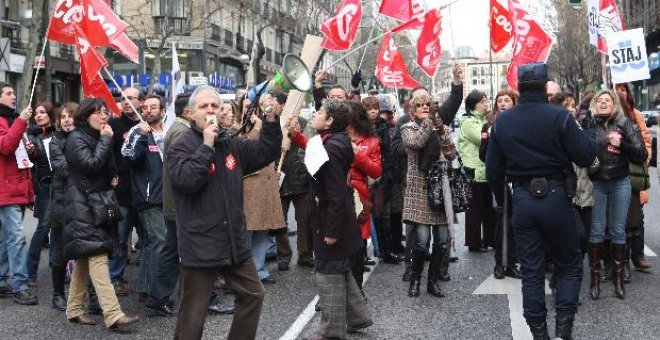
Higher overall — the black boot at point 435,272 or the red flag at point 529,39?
the red flag at point 529,39

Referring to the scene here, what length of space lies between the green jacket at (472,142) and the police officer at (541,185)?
3443 mm

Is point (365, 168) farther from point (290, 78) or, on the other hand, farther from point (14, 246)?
point (14, 246)

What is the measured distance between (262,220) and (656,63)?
44.1 meters

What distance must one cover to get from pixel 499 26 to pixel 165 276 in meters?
6.31

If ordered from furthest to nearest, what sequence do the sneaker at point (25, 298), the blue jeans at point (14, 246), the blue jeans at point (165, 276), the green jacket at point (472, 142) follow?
1. the green jacket at point (472, 142)
2. the blue jeans at point (14, 246)
3. the sneaker at point (25, 298)
4. the blue jeans at point (165, 276)

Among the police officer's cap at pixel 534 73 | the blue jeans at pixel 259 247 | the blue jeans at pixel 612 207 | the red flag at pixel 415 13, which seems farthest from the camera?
the red flag at pixel 415 13

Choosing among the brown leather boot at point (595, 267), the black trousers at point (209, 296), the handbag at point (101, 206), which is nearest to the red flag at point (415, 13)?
the brown leather boot at point (595, 267)

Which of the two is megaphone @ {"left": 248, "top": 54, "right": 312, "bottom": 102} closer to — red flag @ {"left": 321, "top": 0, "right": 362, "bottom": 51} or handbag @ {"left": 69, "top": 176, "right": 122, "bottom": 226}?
handbag @ {"left": 69, "top": 176, "right": 122, "bottom": 226}

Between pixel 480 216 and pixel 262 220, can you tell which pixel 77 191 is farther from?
pixel 480 216

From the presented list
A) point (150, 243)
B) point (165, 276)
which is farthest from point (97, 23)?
point (165, 276)

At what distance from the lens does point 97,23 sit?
8594 millimetres

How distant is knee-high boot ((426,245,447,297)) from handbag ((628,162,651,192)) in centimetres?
199

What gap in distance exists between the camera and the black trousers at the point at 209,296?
16.4 ft

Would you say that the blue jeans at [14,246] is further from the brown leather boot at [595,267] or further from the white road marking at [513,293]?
the brown leather boot at [595,267]
